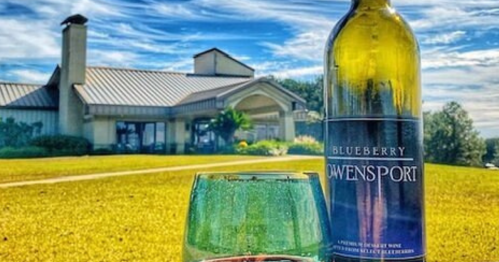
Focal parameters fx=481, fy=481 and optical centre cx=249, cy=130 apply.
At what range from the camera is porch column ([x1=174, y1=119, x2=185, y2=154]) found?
121 cm

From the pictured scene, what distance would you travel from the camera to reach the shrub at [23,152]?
41.6 inches

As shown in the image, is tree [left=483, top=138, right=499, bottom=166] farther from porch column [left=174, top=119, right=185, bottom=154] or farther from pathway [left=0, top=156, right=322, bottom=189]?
porch column [left=174, top=119, right=185, bottom=154]

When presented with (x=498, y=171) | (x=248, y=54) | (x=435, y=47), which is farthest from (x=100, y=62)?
(x=498, y=171)

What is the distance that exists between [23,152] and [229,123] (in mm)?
508

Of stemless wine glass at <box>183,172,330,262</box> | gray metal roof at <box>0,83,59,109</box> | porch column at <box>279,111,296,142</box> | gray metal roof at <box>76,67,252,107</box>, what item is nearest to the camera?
stemless wine glass at <box>183,172,330,262</box>

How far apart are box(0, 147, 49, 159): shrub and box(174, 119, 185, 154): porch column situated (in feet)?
1.00

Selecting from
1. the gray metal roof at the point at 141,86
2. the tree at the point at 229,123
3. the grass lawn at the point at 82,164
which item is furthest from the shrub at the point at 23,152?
the tree at the point at 229,123

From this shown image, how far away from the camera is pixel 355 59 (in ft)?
1.13

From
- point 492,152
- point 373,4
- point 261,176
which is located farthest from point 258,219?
point 492,152

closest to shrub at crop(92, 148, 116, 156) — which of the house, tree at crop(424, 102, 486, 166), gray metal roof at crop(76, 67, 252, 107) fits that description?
the house

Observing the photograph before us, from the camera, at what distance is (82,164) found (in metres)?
1.18

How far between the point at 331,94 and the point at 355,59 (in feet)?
0.10

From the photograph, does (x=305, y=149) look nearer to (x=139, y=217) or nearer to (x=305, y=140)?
(x=305, y=140)

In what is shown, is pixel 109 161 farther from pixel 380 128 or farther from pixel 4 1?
pixel 380 128
